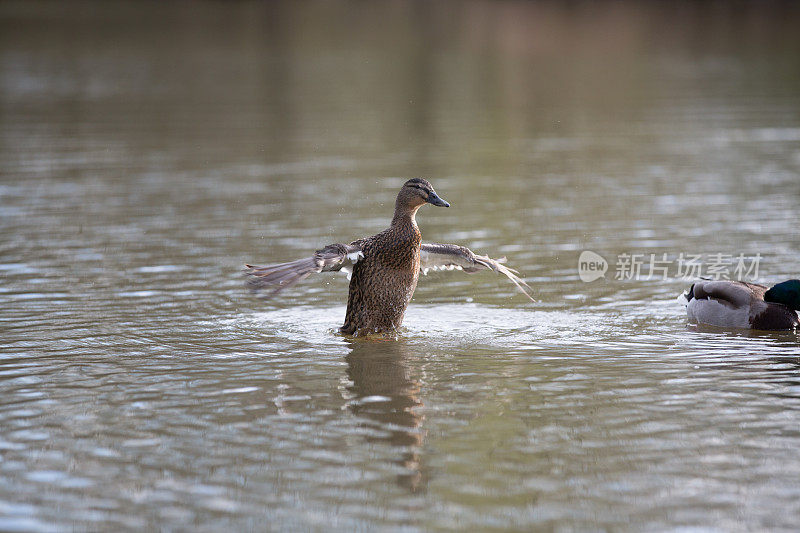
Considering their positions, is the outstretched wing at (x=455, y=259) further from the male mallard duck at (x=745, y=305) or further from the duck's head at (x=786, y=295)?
the duck's head at (x=786, y=295)

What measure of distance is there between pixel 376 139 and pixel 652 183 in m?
7.36

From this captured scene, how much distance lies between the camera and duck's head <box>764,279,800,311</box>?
10.5m

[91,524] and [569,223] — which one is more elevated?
[569,223]

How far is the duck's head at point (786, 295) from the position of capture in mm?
10484

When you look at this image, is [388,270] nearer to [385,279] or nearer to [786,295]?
[385,279]

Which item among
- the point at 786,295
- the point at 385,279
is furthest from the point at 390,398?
the point at 786,295

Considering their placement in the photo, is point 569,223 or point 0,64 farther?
point 0,64

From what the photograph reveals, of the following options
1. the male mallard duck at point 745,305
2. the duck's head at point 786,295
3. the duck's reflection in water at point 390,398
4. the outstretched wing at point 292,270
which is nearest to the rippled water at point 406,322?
the duck's reflection in water at point 390,398

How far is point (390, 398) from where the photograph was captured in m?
→ 8.44

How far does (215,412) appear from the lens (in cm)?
801

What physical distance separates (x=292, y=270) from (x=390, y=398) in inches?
58.6

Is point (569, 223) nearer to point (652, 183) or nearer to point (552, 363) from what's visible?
point (652, 183)

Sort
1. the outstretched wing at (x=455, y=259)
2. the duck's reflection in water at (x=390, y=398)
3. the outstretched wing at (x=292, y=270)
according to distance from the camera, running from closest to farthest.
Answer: the duck's reflection in water at (x=390, y=398) → the outstretched wing at (x=292, y=270) → the outstretched wing at (x=455, y=259)

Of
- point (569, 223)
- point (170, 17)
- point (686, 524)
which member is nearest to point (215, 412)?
point (686, 524)
